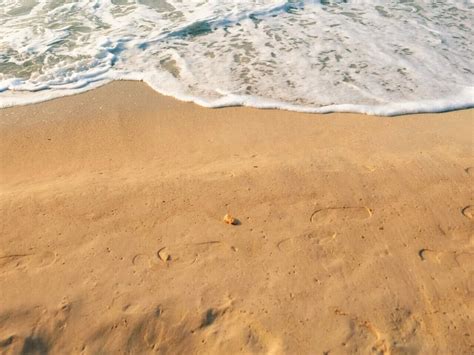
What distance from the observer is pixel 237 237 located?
2795mm

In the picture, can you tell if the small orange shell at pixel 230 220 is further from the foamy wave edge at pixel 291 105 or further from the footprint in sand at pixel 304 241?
the foamy wave edge at pixel 291 105

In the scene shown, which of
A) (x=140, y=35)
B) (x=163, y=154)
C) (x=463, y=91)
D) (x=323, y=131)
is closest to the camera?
(x=163, y=154)

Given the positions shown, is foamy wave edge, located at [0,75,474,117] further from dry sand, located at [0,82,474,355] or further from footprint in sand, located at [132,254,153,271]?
footprint in sand, located at [132,254,153,271]

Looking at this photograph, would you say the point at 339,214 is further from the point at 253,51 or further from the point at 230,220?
the point at 253,51

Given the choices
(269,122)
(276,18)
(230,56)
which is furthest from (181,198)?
(276,18)

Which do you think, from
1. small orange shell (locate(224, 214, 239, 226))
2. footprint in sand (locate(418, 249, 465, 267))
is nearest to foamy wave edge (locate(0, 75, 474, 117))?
small orange shell (locate(224, 214, 239, 226))

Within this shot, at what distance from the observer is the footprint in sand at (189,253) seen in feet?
8.57

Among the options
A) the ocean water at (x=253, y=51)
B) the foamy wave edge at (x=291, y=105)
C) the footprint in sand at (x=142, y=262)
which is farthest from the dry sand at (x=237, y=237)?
the ocean water at (x=253, y=51)

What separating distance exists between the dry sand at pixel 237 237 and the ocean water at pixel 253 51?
0.65 metres

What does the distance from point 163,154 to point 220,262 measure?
1451 millimetres

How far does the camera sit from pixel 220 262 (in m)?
2.61

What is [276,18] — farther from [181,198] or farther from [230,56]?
[181,198]

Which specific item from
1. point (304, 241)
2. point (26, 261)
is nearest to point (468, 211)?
point (304, 241)

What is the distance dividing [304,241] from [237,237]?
0.44 meters
